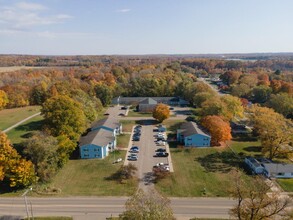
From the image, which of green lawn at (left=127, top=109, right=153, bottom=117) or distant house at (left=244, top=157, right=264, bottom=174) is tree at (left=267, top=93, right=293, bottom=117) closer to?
distant house at (left=244, top=157, right=264, bottom=174)

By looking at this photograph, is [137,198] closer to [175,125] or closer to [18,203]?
[18,203]

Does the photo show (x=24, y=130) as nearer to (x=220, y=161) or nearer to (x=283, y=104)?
(x=220, y=161)

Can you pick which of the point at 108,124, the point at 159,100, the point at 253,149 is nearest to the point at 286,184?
the point at 253,149

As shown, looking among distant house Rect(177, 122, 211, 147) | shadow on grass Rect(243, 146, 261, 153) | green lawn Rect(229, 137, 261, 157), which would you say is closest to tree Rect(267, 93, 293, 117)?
green lawn Rect(229, 137, 261, 157)

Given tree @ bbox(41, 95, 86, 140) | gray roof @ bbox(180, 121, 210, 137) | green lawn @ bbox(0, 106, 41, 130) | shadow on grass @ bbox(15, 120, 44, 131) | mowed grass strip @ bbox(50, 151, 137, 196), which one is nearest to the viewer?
mowed grass strip @ bbox(50, 151, 137, 196)

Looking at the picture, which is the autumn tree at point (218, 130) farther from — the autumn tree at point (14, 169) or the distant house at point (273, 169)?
the autumn tree at point (14, 169)

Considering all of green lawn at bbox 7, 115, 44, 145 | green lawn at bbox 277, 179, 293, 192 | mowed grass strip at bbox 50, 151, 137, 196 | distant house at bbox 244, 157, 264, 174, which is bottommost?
mowed grass strip at bbox 50, 151, 137, 196

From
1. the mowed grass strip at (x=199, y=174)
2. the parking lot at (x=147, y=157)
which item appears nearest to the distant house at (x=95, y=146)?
the parking lot at (x=147, y=157)
